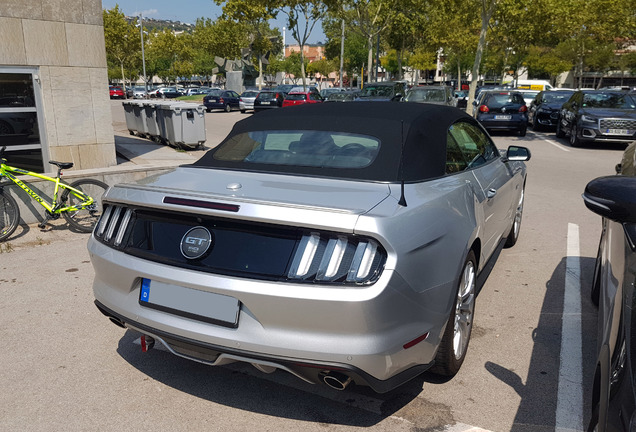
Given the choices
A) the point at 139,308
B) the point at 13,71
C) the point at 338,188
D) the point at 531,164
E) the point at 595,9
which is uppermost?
the point at 595,9

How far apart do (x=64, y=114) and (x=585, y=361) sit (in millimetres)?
7917

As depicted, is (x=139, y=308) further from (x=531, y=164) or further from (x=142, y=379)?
(x=531, y=164)

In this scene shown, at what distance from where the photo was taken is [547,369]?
3.42 m

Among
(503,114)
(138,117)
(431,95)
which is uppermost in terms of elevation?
(431,95)

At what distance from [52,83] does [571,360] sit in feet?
26.0

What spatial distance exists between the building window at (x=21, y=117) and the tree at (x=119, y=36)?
53.9 meters

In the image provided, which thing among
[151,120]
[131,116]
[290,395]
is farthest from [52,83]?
[131,116]

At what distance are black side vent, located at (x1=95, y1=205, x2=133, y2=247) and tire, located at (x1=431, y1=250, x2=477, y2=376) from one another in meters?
1.85

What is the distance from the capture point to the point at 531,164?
1273cm

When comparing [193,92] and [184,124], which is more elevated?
[184,124]

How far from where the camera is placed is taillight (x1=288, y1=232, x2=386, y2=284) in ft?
7.88

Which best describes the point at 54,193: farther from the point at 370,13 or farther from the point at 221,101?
the point at 370,13

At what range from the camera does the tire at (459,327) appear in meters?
3.04

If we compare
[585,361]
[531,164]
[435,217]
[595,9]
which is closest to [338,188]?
[435,217]
